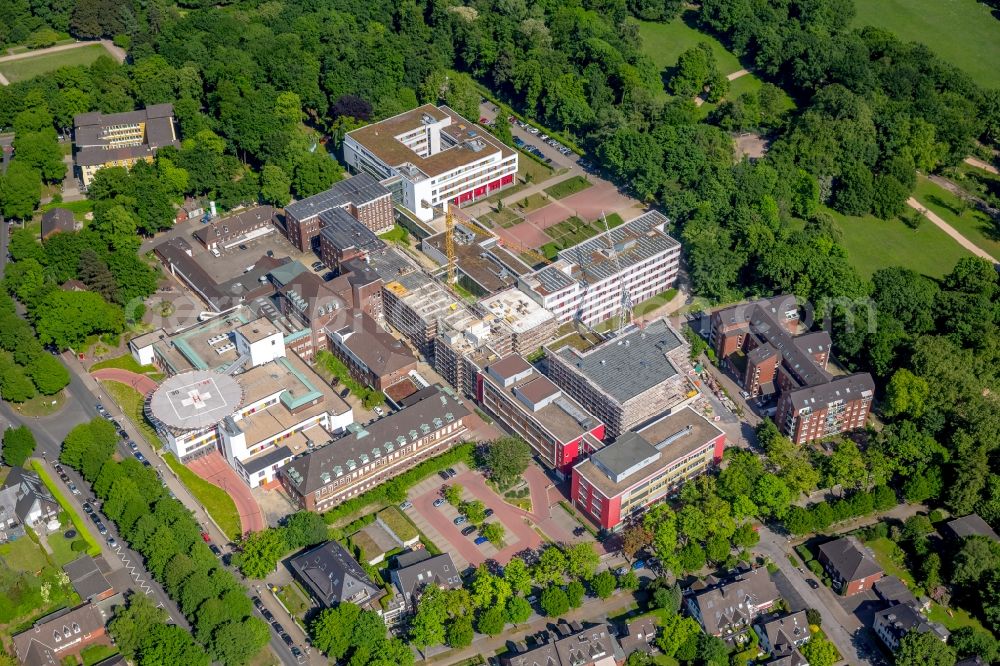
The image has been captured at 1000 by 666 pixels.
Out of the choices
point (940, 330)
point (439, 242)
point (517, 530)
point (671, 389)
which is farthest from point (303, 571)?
point (940, 330)

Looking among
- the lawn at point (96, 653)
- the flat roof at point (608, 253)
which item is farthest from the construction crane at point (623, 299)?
the lawn at point (96, 653)

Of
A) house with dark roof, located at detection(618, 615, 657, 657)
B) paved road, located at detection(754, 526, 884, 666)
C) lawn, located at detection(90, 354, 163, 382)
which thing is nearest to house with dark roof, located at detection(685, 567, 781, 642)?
paved road, located at detection(754, 526, 884, 666)

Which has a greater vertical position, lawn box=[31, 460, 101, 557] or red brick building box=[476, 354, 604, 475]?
red brick building box=[476, 354, 604, 475]

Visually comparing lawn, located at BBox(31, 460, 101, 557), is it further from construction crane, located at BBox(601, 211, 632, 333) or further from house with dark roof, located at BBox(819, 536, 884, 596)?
house with dark roof, located at BBox(819, 536, 884, 596)

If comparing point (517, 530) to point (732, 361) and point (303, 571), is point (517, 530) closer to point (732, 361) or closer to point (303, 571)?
point (303, 571)

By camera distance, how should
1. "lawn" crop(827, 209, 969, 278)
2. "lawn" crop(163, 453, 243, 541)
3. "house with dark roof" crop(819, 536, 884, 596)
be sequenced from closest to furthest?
"house with dark roof" crop(819, 536, 884, 596) → "lawn" crop(163, 453, 243, 541) → "lawn" crop(827, 209, 969, 278)

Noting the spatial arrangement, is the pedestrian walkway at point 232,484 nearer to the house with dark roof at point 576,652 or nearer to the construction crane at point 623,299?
the house with dark roof at point 576,652
